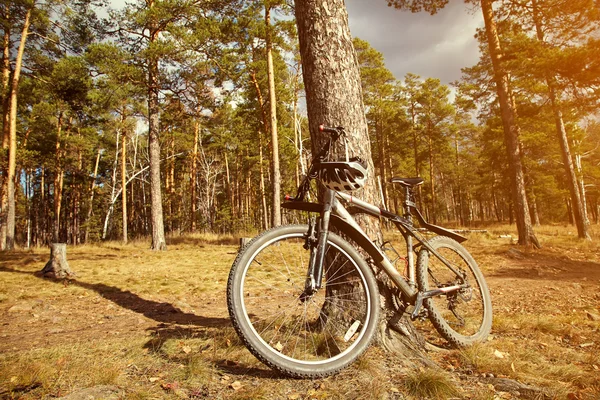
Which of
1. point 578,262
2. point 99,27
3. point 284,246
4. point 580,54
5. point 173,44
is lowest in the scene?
point 578,262

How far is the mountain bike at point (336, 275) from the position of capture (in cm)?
205

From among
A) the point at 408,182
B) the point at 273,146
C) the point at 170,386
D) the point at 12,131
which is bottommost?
the point at 170,386

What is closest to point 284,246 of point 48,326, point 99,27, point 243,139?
point 48,326

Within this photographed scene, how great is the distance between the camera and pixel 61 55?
14.6 meters

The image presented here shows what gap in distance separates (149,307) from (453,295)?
4.32 meters

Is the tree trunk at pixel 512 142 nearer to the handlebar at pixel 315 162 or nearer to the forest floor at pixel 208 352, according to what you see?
the forest floor at pixel 208 352

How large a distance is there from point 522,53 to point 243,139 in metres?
21.3

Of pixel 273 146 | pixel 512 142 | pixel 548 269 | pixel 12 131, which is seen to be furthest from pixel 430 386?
pixel 12 131

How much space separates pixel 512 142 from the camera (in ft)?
36.7

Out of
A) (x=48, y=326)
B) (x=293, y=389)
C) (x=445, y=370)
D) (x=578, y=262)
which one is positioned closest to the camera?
(x=293, y=389)

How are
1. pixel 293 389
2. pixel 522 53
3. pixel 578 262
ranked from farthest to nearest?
pixel 522 53 → pixel 578 262 → pixel 293 389

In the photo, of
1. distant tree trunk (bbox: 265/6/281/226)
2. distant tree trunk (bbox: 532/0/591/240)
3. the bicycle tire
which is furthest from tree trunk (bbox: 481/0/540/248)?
the bicycle tire

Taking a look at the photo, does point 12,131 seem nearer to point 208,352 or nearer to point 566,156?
point 208,352

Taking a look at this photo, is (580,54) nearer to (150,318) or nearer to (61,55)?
(150,318)
